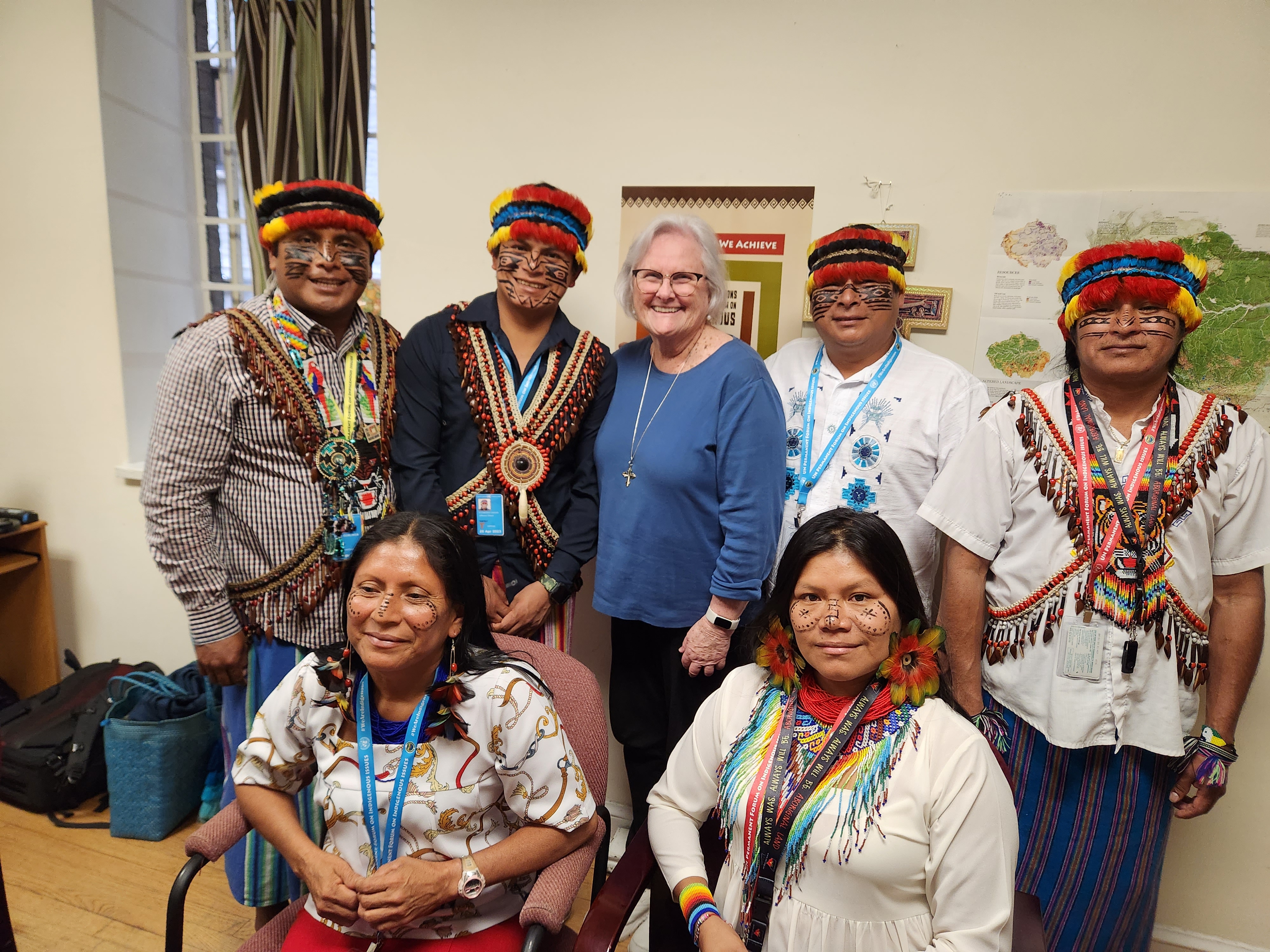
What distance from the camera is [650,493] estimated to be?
192 centimetres

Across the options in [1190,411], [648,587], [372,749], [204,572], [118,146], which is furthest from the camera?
[118,146]

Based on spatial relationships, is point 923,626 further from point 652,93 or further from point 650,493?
point 652,93

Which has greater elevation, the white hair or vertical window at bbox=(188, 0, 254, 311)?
vertical window at bbox=(188, 0, 254, 311)

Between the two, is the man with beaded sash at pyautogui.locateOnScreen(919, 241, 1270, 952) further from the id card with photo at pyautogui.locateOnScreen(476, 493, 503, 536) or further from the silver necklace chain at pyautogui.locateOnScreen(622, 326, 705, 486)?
Result: the id card with photo at pyautogui.locateOnScreen(476, 493, 503, 536)

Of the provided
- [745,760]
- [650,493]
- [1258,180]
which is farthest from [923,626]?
[1258,180]

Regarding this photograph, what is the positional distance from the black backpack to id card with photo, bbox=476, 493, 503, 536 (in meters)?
1.88

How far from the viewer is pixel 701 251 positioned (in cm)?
195

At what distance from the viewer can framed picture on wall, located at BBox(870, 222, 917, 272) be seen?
2143mm

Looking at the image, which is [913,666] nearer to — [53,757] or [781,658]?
[781,658]

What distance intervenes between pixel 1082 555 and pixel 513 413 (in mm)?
1387

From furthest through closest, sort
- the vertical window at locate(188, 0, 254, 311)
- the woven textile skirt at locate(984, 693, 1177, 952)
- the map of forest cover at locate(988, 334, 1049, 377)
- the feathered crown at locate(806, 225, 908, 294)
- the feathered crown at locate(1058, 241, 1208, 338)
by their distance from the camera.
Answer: the vertical window at locate(188, 0, 254, 311), the map of forest cover at locate(988, 334, 1049, 377), the feathered crown at locate(806, 225, 908, 294), the woven textile skirt at locate(984, 693, 1177, 952), the feathered crown at locate(1058, 241, 1208, 338)

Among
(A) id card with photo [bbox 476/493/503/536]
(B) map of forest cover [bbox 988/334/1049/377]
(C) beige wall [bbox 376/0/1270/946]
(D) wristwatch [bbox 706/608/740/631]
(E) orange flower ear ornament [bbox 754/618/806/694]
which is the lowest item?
(D) wristwatch [bbox 706/608/740/631]

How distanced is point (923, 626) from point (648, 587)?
0.81 m

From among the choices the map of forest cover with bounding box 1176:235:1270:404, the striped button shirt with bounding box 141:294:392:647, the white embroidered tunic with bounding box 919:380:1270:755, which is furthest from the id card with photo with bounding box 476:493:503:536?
the map of forest cover with bounding box 1176:235:1270:404
